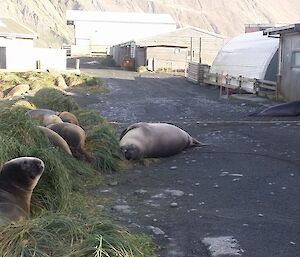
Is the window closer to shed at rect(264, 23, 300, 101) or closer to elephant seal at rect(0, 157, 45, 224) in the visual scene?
shed at rect(264, 23, 300, 101)

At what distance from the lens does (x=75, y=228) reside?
4.52m

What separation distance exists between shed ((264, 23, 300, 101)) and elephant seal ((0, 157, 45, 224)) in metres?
14.9

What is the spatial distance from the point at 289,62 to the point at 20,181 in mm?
16337

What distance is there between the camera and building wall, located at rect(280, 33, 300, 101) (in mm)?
19453

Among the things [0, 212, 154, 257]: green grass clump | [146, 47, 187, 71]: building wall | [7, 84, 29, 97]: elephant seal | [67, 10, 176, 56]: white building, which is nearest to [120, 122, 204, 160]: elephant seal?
[0, 212, 154, 257]: green grass clump

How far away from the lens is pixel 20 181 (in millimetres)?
5543

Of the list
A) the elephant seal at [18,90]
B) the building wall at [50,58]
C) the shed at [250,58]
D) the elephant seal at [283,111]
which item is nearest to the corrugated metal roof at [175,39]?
the building wall at [50,58]

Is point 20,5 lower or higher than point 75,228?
higher

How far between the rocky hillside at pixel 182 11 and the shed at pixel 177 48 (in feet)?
261

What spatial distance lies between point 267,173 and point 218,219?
253 centimetres

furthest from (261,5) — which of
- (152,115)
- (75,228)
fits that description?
(75,228)

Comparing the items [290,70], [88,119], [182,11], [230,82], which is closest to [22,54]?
[230,82]

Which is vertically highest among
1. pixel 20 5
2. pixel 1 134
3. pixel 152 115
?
pixel 20 5

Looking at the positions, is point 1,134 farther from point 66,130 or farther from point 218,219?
point 218,219
